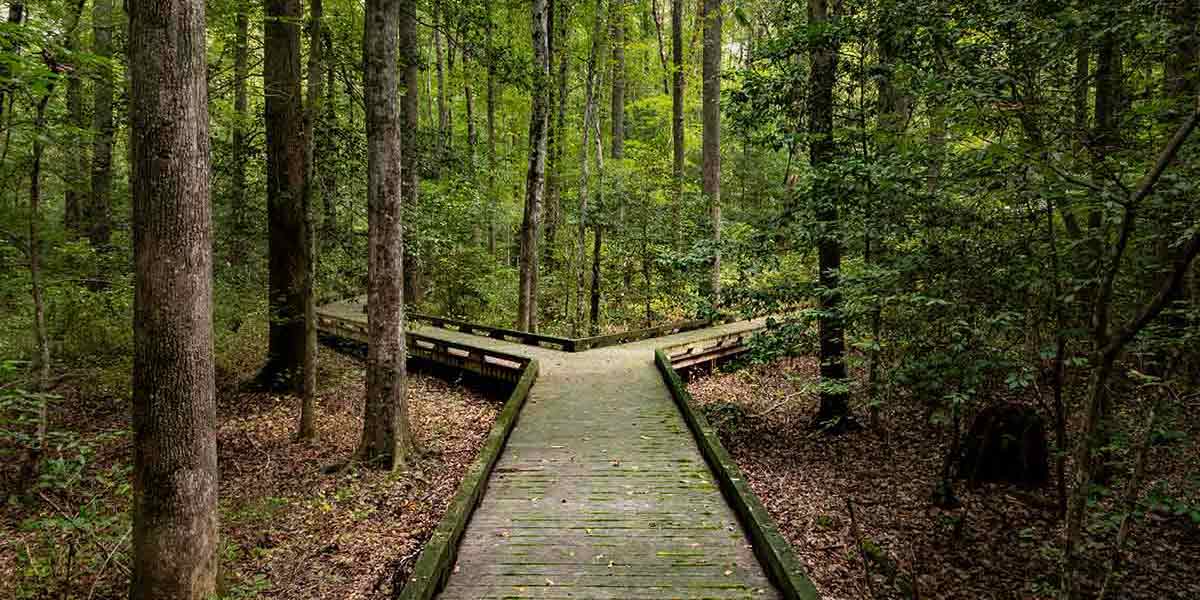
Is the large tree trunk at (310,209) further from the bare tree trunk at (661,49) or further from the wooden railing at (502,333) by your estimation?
the bare tree trunk at (661,49)

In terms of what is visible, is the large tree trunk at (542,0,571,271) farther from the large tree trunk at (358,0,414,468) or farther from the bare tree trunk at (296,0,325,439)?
the large tree trunk at (358,0,414,468)

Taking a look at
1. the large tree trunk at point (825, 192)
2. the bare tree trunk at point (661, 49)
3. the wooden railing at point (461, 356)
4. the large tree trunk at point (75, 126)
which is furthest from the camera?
the bare tree trunk at point (661, 49)

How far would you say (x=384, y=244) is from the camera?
8023 mm

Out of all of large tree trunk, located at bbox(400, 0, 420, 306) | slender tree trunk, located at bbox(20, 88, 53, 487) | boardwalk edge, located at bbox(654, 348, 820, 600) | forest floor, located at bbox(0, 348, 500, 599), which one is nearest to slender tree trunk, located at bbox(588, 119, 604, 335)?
large tree trunk, located at bbox(400, 0, 420, 306)

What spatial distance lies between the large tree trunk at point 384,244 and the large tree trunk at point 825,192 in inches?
218

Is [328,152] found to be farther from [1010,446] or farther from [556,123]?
[1010,446]

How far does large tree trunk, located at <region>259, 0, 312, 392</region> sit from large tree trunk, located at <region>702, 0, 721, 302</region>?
9655mm

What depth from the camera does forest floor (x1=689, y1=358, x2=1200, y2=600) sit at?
620 cm

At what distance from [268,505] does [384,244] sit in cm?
345

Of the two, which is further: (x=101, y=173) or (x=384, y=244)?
(x=101, y=173)

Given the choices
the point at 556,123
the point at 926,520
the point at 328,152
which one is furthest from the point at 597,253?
the point at 926,520

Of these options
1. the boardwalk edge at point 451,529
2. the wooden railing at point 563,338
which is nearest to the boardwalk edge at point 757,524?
the boardwalk edge at point 451,529

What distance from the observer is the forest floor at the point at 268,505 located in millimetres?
5730

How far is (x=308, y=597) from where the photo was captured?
18.7 feet
